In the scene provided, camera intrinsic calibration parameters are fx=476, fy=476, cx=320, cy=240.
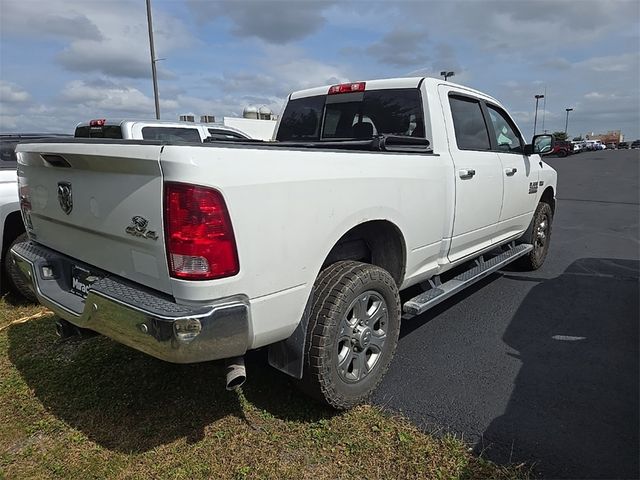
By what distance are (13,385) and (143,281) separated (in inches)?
69.8

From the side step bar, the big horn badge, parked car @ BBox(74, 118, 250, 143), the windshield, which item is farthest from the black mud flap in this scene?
parked car @ BBox(74, 118, 250, 143)

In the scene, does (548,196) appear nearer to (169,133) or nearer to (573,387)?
(573,387)

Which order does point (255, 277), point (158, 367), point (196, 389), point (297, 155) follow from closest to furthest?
point (255, 277) < point (297, 155) < point (196, 389) < point (158, 367)

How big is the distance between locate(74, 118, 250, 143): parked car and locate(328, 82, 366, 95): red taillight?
313 cm

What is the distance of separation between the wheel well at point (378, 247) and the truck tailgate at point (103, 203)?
1.21m

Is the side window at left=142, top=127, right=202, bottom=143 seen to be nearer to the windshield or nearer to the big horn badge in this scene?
the windshield

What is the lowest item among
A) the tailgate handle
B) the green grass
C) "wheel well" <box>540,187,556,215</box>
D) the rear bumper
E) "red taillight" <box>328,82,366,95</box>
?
the green grass

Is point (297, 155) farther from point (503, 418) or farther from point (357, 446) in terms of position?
point (503, 418)

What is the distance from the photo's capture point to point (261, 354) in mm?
3199

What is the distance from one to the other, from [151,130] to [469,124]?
511 centimetres

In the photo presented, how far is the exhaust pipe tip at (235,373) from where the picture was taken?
228 cm

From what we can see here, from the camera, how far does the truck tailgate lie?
209 centimetres

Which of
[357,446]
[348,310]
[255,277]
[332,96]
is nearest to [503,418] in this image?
[357,446]

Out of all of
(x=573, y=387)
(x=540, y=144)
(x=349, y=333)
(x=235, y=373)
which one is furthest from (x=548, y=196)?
(x=235, y=373)
